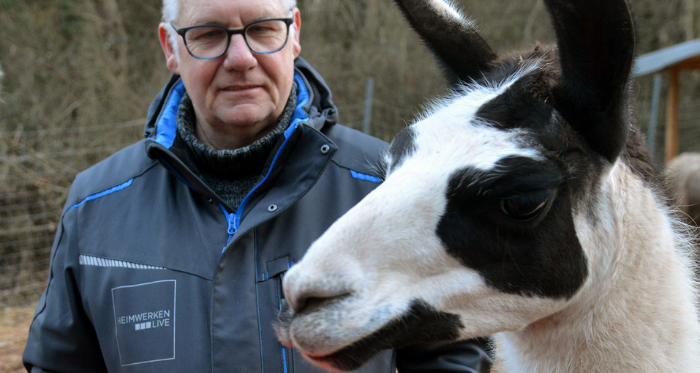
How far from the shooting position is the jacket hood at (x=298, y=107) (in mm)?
2382

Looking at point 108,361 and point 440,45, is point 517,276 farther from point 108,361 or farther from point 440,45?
point 108,361

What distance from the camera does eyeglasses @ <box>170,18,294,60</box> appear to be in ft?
7.76

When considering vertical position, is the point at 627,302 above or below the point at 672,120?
below

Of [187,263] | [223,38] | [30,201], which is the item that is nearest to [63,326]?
[187,263]

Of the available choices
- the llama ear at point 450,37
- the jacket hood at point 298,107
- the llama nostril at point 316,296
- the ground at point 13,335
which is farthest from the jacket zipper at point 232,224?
the ground at point 13,335

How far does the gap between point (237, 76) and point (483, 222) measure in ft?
4.24

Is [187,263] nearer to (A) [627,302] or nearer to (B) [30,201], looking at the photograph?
(A) [627,302]

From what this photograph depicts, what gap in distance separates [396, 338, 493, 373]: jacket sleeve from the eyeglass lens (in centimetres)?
136

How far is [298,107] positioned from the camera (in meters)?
2.46

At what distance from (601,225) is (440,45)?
86 centimetres

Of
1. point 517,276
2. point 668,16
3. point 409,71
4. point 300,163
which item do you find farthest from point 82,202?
point 668,16

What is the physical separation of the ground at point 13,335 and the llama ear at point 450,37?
16.8ft

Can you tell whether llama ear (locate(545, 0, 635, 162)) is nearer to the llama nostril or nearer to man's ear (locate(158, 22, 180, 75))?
the llama nostril

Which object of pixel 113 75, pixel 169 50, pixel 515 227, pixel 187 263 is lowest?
pixel 515 227
